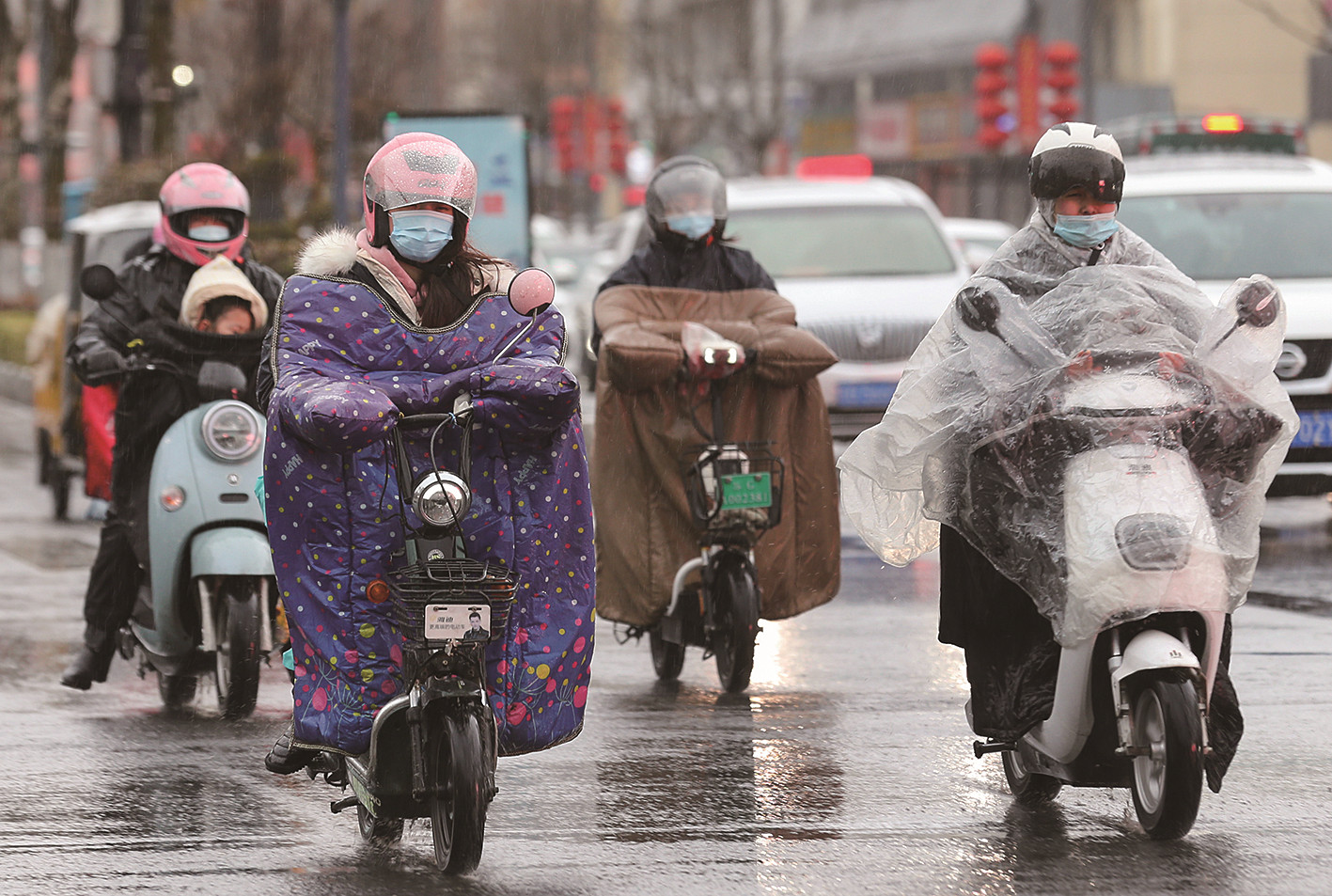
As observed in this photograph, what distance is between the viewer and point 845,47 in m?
54.3

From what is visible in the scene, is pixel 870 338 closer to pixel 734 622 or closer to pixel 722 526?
pixel 722 526

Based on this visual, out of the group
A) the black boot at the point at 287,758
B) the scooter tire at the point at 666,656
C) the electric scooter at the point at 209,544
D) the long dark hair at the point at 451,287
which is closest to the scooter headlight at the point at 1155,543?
the long dark hair at the point at 451,287

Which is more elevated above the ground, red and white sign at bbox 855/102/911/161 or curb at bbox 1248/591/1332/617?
red and white sign at bbox 855/102/911/161

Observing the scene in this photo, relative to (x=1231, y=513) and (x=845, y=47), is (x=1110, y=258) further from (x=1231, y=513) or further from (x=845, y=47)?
(x=845, y=47)

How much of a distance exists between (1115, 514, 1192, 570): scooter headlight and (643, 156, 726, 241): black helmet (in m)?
3.29

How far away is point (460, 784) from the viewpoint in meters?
5.21

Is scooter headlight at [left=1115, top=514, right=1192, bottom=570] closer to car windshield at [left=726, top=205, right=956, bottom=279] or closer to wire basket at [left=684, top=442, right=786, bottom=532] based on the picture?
wire basket at [left=684, top=442, right=786, bottom=532]

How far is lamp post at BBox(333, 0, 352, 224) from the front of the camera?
1809 cm

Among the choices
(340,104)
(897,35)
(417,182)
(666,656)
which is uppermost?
(897,35)

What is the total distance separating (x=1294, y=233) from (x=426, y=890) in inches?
350

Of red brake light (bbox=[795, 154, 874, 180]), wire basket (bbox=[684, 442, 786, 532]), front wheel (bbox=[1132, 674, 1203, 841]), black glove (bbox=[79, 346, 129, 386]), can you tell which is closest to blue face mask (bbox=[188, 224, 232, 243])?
black glove (bbox=[79, 346, 129, 386])

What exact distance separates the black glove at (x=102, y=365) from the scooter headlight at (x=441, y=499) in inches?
116

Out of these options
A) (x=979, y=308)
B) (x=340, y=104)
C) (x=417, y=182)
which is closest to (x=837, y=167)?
(x=340, y=104)

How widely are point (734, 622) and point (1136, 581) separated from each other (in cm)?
260
